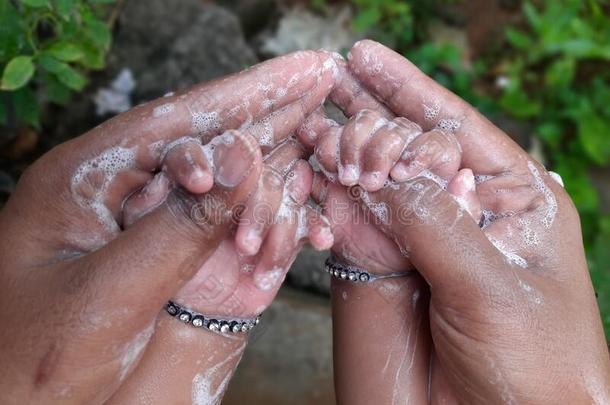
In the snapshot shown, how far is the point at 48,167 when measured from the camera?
1.47m

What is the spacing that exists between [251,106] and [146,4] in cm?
150

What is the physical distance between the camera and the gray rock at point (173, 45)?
8.75 feet

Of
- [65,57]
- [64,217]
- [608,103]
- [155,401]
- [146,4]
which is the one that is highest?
[65,57]

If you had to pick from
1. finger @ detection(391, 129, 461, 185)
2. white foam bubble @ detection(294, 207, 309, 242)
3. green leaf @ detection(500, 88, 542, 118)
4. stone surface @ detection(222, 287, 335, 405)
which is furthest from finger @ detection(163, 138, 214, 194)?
green leaf @ detection(500, 88, 542, 118)

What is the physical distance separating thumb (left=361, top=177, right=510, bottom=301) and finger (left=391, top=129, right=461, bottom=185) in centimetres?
3

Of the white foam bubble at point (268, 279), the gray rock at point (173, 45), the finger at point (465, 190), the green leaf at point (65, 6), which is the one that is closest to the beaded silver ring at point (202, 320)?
the white foam bubble at point (268, 279)

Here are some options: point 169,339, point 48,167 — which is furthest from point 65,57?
point 169,339

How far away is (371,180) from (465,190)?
0.22m

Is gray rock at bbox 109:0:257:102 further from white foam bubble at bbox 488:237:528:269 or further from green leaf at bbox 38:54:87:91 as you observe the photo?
white foam bubble at bbox 488:237:528:269

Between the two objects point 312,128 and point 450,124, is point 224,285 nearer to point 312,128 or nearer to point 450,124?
point 312,128

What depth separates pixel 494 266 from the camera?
1.38 meters

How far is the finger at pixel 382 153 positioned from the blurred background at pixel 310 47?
0.86 metres

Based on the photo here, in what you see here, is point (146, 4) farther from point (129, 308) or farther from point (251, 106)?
point (129, 308)

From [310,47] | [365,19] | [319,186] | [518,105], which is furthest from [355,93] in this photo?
[518,105]
